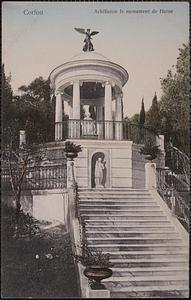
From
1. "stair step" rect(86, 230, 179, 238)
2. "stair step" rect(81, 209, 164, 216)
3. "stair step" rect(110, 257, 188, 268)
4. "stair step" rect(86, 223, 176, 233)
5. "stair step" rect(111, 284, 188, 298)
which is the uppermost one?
"stair step" rect(81, 209, 164, 216)

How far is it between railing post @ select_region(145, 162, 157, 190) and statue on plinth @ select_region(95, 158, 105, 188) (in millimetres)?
967

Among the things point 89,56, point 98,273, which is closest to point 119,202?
point 98,273

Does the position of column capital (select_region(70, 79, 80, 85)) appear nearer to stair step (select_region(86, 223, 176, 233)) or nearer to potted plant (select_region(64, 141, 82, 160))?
potted plant (select_region(64, 141, 82, 160))

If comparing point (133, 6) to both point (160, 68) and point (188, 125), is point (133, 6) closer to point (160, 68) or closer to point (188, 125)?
point (160, 68)

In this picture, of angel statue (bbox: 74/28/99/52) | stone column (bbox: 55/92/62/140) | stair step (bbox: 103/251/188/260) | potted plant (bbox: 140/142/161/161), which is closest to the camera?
stair step (bbox: 103/251/188/260)

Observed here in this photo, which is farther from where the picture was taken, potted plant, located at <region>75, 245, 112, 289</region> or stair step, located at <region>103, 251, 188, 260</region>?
stair step, located at <region>103, 251, 188, 260</region>

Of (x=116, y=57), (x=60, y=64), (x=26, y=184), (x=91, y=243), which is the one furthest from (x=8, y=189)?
(x=116, y=57)

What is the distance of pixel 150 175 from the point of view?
11.0 m

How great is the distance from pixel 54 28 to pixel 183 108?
2819mm

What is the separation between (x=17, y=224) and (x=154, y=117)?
348cm

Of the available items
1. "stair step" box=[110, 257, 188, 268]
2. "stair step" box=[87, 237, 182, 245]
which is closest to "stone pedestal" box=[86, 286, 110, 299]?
"stair step" box=[110, 257, 188, 268]

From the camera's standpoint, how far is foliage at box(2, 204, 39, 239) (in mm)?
8898

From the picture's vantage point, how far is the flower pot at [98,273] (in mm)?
7746

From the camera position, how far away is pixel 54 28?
9000 millimetres
